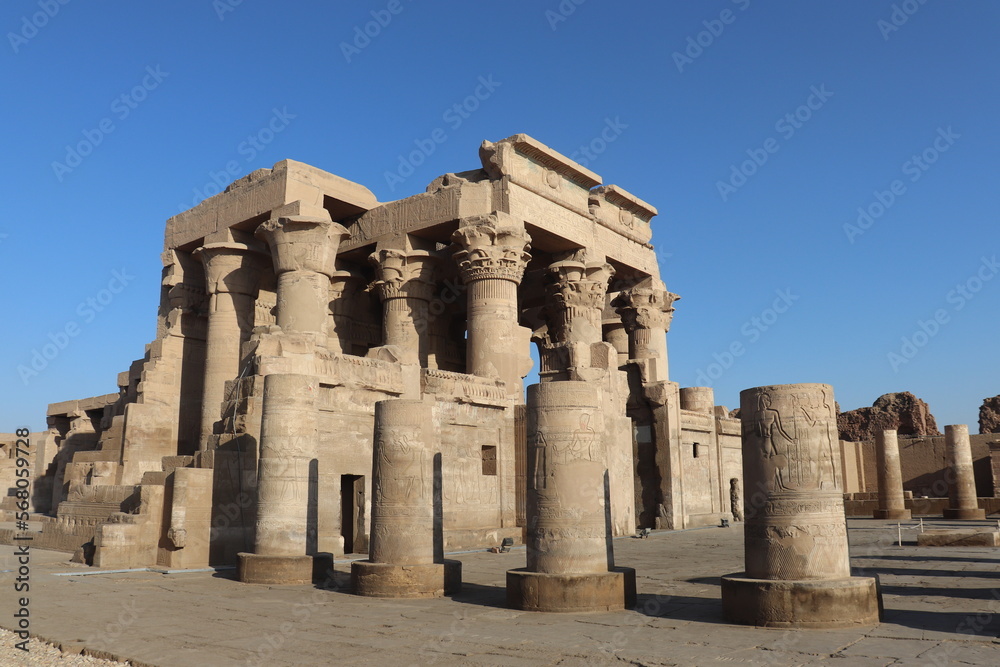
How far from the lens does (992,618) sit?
23.5ft

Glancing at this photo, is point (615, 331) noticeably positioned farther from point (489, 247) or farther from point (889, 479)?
point (489, 247)

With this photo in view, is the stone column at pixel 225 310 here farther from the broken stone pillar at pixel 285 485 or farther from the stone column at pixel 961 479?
the stone column at pixel 961 479

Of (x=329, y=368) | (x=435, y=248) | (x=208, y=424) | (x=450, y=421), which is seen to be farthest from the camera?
(x=435, y=248)

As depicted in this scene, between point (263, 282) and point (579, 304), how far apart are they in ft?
31.1

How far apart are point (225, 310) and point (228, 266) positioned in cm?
140

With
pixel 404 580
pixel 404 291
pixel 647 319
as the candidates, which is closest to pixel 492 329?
pixel 404 291

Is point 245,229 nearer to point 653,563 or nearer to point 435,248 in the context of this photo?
point 435,248

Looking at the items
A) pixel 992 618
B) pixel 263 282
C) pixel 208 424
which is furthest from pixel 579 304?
pixel 992 618

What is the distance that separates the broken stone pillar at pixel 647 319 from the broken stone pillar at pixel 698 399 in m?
1.33

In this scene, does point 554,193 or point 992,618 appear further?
point 554,193

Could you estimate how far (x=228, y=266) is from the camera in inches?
918

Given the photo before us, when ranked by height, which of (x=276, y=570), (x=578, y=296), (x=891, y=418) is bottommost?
(x=276, y=570)

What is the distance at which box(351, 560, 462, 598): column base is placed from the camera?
30.5ft

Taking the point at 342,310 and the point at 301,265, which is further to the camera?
the point at 342,310
